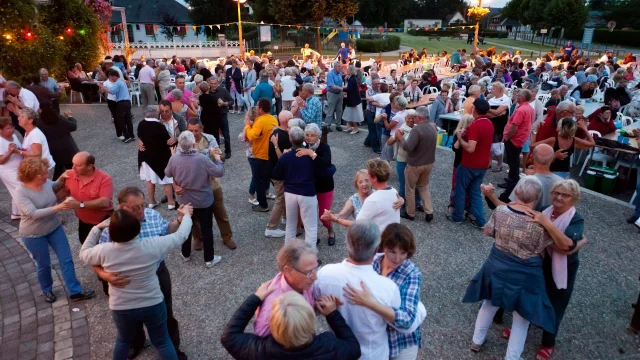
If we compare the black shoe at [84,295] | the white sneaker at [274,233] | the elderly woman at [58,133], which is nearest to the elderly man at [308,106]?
the white sneaker at [274,233]

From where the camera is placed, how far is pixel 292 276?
2002mm

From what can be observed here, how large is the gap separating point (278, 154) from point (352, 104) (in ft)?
17.2

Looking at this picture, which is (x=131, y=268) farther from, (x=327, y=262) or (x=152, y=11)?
(x=152, y=11)

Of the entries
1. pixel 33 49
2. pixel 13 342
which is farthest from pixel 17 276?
pixel 33 49

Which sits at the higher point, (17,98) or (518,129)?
(17,98)

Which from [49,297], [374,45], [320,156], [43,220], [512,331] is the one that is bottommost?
[49,297]

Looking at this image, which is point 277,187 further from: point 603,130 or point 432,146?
point 603,130

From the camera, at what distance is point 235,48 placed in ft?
108

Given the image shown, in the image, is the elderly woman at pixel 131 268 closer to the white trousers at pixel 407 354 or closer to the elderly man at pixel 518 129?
the white trousers at pixel 407 354

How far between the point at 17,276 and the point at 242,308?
407 centimetres

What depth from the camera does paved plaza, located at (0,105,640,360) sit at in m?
3.47

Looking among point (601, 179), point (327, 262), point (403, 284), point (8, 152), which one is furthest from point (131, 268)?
point (601, 179)

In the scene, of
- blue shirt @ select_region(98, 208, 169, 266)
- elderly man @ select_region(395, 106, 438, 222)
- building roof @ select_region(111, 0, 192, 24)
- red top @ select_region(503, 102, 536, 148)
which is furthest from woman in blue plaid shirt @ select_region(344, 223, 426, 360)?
building roof @ select_region(111, 0, 192, 24)

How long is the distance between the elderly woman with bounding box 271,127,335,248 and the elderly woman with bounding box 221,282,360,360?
2.26 meters
